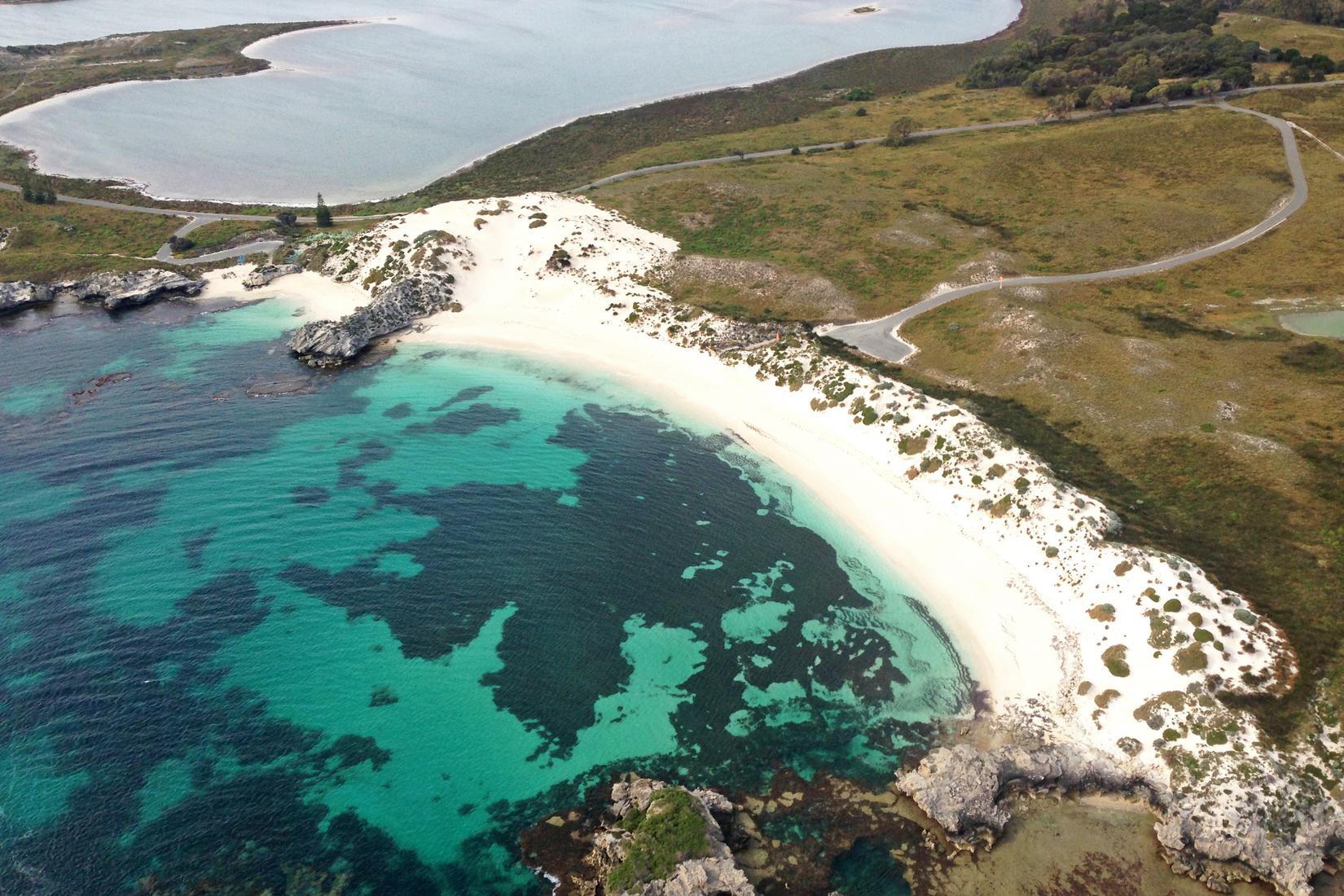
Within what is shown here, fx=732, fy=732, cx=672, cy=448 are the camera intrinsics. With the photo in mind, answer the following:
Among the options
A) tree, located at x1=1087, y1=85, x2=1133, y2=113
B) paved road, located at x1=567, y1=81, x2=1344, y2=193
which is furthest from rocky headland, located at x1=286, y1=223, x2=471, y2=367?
tree, located at x1=1087, y1=85, x2=1133, y2=113

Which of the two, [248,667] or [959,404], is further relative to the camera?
[959,404]

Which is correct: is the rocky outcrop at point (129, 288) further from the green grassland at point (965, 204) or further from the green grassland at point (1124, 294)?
the green grassland at point (1124, 294)

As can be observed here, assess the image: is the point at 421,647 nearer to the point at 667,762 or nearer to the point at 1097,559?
the point at 667,762

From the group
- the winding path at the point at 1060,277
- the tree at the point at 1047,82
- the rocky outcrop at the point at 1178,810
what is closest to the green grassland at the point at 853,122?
the tree at the point at 1047,82

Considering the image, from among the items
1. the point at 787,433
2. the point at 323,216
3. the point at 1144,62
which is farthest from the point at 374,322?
the point at 1144,62

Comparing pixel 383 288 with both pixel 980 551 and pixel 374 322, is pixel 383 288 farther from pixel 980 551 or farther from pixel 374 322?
pixel 980 551

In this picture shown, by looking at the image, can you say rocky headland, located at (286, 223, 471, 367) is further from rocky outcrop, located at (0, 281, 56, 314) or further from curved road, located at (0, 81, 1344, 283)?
rocky outcrop, located at (0, 281, 56, 314)

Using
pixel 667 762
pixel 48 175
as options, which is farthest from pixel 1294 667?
pixel 48 175
